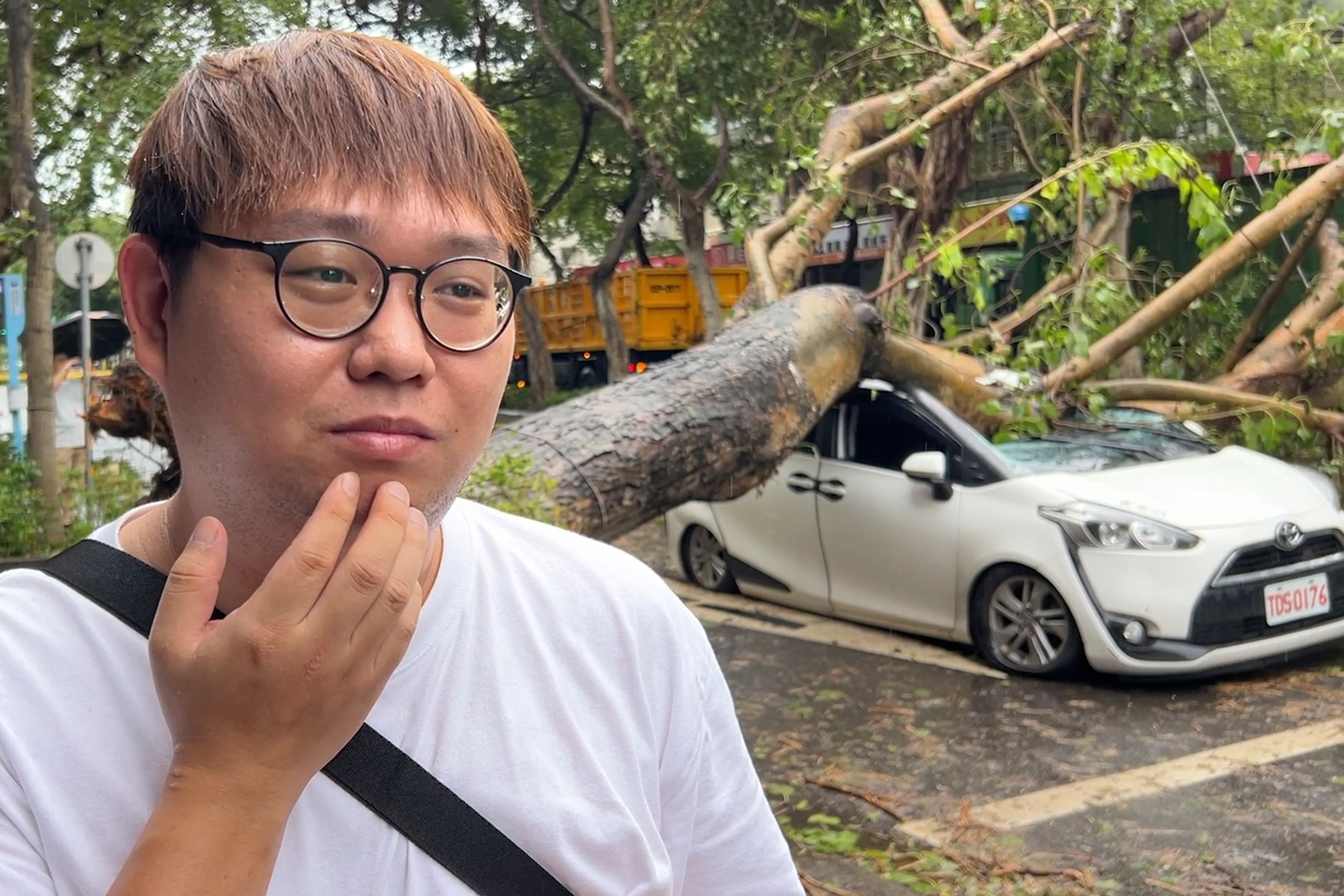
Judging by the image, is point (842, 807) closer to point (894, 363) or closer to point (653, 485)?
point (653, 485)

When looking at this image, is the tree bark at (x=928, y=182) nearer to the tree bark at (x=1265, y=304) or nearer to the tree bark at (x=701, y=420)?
the tree bark at (x=1265, y=304)

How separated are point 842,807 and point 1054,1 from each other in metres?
4.82

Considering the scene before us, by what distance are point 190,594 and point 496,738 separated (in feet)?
1.25

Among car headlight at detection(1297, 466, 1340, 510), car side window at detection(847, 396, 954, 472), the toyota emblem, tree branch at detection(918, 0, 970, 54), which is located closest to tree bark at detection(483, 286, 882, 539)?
car side window at detection(847, 396, 954, 472)

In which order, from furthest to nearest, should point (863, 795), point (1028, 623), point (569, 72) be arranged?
1. point (569, 72)
2. point (1028, 623)
3. point (863, 795)

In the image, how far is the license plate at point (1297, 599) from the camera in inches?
236

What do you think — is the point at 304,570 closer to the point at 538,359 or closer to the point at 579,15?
the point at 579,15

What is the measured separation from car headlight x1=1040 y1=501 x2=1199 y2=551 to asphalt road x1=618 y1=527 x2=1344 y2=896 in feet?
2.41

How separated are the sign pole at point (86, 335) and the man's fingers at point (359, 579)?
26.4 feet

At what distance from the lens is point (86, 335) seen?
29.8 feet

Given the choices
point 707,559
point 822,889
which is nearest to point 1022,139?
point 707,559

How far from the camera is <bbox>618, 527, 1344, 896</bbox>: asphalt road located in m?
4.19

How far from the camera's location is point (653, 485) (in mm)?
4656

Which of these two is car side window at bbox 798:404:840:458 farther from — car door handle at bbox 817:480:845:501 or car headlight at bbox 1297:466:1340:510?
car headlight at bbox 1297:466:1340:510
